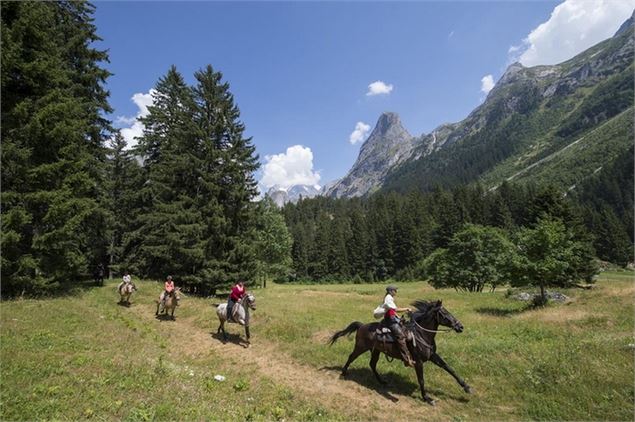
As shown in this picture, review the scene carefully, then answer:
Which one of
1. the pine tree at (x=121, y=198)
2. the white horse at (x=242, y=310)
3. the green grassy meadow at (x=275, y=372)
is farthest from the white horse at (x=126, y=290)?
the pine tree at (x=121, y=198)

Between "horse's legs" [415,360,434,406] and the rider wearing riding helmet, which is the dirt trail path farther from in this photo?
the rider wearing riding helmet

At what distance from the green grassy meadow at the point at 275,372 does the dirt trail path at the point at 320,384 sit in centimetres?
5

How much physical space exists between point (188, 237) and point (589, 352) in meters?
27.4

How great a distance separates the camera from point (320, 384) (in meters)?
11.9

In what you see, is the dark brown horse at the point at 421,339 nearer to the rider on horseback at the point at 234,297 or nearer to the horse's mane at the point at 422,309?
the horse's mane at the point at 422,309

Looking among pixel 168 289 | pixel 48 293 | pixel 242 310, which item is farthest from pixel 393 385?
pixel 48 293

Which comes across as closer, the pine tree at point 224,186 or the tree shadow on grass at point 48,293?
the tree shadow on grass at point 48,293

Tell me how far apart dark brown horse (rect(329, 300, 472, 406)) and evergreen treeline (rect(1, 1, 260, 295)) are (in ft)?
62.7

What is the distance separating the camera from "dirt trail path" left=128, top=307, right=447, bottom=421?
9898mm

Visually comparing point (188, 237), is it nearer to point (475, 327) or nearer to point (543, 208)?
point (475, 327)

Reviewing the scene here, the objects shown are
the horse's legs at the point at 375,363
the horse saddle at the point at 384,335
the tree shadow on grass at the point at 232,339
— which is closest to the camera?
the horse saddle at the point at 384,335

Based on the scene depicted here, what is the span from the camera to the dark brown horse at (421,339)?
442 inches

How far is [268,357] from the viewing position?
1491 cm

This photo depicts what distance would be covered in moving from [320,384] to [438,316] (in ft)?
15.6
